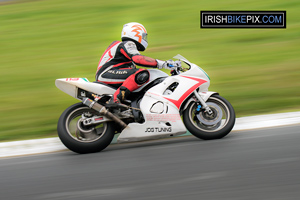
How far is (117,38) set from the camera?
13445mm

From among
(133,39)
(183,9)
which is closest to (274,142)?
(133,39)

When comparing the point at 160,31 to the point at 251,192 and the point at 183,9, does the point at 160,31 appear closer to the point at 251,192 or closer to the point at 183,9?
the point at 183,9

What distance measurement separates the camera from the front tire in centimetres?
593

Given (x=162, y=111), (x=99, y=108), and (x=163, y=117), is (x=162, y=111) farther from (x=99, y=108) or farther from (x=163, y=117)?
(x=99, y=108)

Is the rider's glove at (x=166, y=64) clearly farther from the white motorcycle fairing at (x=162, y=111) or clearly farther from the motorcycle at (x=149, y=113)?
the white motorcycle fairing at (x=162, y=111)

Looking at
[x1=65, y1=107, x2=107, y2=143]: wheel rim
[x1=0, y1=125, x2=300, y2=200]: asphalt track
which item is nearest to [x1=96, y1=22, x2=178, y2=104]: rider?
[x1=65, y1=107, x2=107, y2=143]: wheel rim

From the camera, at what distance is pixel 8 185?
16.5 ft

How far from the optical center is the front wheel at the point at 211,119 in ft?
19.9

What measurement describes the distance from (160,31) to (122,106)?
24.4 ft

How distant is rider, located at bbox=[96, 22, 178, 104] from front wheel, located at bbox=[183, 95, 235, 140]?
68 cm

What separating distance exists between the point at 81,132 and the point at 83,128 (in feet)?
0.19

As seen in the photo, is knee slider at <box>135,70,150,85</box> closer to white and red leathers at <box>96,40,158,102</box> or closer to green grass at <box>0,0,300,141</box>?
white and red leathers at <box>96,40,158,102</box>
